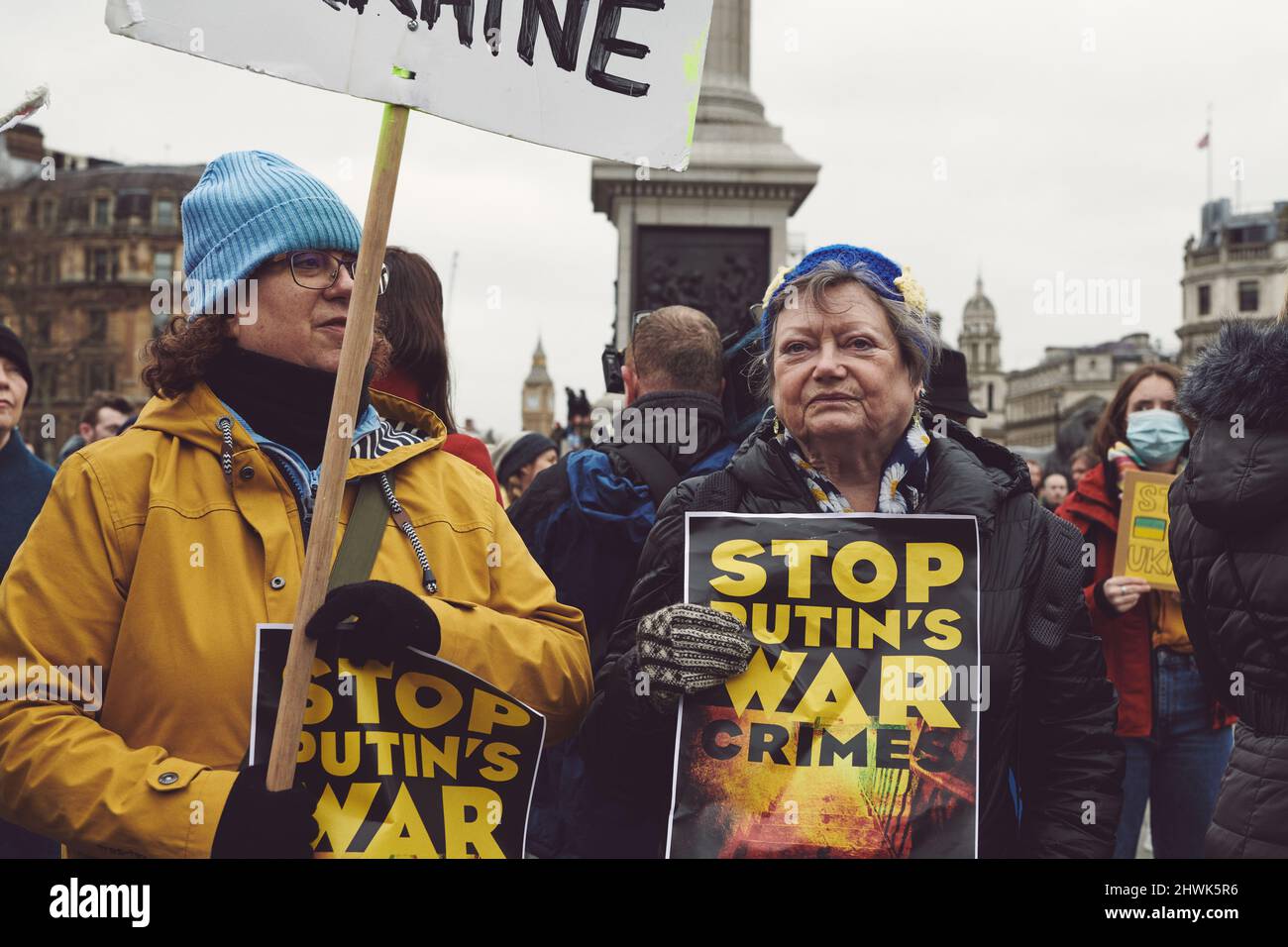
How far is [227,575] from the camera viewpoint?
8.00 ft

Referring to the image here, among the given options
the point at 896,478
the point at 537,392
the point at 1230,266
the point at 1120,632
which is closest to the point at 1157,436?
the point at 1120,632

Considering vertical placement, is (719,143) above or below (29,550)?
above

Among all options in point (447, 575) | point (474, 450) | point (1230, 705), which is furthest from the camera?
point (474, 450)

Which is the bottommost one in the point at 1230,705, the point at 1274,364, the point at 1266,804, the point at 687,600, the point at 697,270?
the point at 1266,804

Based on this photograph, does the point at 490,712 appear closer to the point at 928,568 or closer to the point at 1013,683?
the point at 928,568

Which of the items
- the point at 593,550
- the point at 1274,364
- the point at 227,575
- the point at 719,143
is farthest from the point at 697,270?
the point at 227,575

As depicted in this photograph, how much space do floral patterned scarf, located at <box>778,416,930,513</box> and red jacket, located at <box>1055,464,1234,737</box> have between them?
83.2 inches

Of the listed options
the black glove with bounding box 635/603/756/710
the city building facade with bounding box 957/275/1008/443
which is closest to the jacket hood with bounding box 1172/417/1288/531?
the black glove with bounding box 635/603/756/710

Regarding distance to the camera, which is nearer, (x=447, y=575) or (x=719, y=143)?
(x=447, y=575)

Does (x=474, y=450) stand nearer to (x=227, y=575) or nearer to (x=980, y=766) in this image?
(x=227, y=575)

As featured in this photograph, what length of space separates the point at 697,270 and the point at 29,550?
25.4 ft

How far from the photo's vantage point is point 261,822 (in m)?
2.21

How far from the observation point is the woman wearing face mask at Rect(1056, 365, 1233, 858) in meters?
4.88

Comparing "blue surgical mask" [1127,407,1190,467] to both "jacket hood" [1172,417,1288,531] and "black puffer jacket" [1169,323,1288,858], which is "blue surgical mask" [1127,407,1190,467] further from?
"jacket hood" [1172,417,1288,531]
